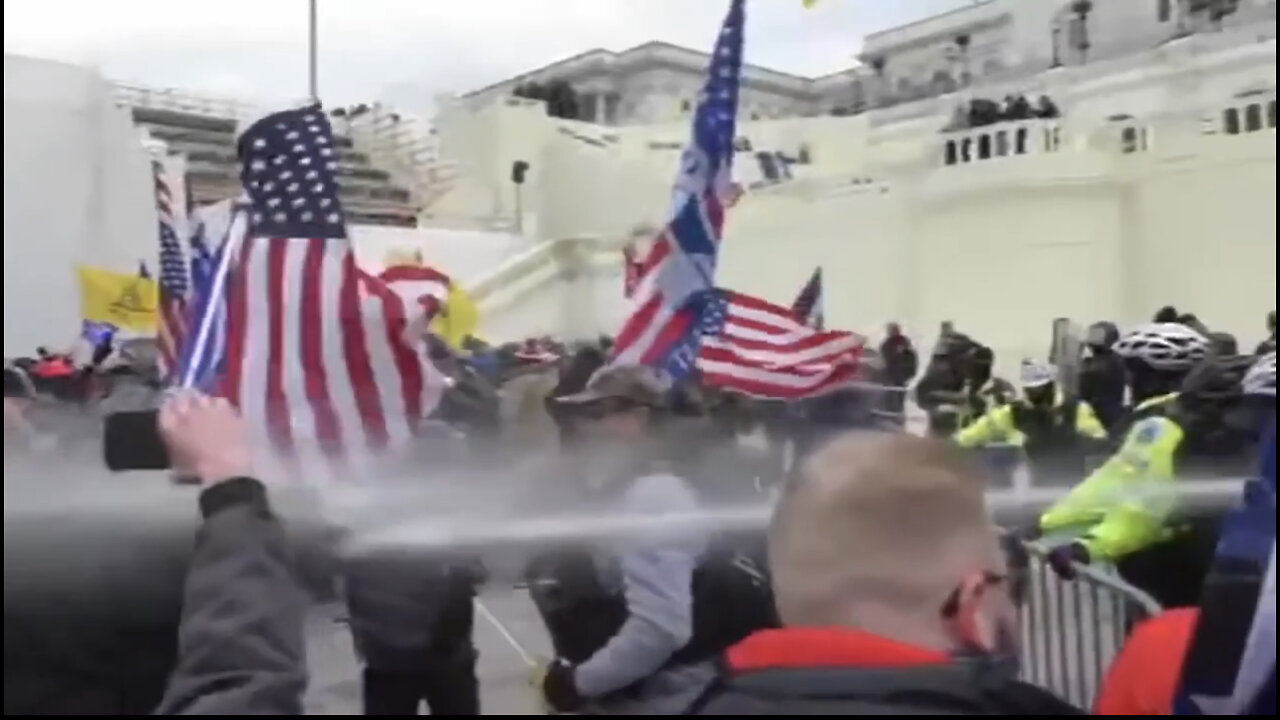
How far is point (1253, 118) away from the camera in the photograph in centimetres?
1961

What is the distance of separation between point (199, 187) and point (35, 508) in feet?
18.5

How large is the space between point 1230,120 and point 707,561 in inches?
754

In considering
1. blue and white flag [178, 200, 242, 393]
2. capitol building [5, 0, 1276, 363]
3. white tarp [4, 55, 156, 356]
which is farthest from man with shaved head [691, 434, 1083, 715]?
capitol building [5, 0, 1276, 363]

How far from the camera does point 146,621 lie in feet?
6.09

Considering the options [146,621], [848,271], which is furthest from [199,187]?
[848,271]

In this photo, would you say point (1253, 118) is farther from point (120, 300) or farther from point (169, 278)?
point (169, 278)

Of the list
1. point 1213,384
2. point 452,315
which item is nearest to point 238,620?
point 1213,384

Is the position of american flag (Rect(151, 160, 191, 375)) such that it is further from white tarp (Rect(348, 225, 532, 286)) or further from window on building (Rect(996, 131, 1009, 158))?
window on building (Rect(996, 131, 1009, 158))

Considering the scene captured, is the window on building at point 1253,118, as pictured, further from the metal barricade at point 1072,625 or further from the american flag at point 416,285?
the metal barricade at point 1072,625

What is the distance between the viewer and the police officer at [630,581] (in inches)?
101

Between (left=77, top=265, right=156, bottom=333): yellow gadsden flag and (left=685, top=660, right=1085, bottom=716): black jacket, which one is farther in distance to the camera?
(left=77, top=265, right=156, bottom=333): yellow gadsden flag

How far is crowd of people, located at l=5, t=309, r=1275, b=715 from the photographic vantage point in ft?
4.65

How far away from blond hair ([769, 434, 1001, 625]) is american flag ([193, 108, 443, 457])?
113 centimetres

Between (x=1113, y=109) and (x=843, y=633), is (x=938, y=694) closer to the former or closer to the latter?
(x=843, y=633)
